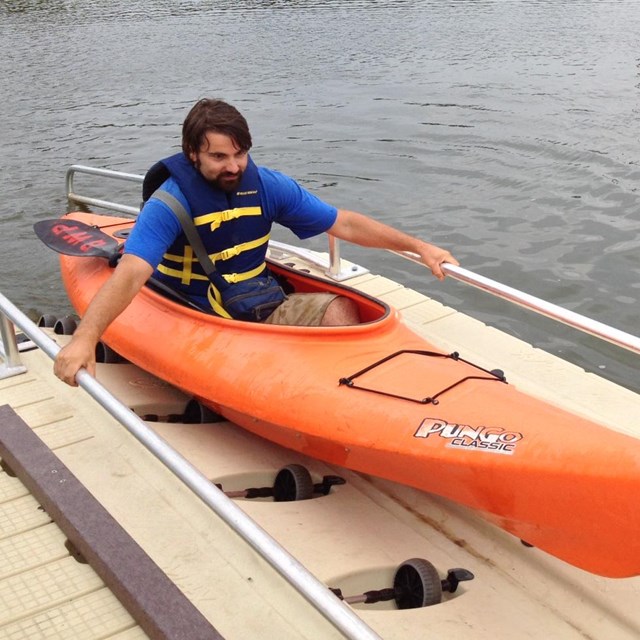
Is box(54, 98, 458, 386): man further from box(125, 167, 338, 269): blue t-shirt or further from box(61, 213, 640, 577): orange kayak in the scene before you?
box(61, 213, 640, 577): orange kayak

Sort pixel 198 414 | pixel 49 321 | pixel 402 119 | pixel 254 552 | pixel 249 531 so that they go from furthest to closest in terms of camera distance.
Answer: pixel 402 119, pixel 49 321, pixel 198 414, pixel 254 552, pixel 249 531

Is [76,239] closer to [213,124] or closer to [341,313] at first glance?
[213,124]

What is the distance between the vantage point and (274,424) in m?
3.42

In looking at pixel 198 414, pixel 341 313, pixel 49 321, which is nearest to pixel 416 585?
pixel 341 313

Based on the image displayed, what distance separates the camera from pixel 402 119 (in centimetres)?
1205

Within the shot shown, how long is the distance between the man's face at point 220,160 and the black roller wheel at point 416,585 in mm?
1824

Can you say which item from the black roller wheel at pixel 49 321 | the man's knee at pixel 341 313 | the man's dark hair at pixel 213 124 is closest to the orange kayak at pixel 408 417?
the man's knee at pixel 341 313

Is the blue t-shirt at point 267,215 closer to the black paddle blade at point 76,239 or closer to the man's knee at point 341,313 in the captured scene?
the man's knee at point 341,313

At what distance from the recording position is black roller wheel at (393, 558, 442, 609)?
2852mm

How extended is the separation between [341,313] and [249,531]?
189 centimetres

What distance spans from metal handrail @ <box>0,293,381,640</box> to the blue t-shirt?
821mm

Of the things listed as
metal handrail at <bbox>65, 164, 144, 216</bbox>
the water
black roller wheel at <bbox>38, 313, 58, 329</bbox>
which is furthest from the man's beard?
the water

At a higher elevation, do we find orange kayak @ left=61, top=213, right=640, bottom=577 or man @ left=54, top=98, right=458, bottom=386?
man @ left=54, top=98, right=458, bottom=386

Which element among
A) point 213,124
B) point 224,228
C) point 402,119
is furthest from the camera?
point 402,119
